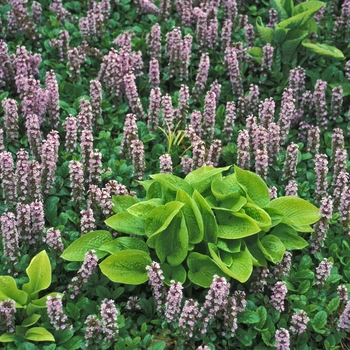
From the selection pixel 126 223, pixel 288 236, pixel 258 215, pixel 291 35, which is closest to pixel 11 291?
pixel 126 223

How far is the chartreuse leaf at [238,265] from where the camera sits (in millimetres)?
4574

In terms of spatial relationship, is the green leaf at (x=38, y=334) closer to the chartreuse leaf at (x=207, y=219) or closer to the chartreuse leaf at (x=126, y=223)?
the chartreuse leaf at (x=126, y=223)

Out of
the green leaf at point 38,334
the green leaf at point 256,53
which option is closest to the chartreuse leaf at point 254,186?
the green leaf at point 38,334

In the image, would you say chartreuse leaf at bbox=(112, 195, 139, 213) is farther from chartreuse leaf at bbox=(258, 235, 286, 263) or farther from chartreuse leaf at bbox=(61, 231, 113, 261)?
chartreuse leaf at bbox=(258, 235, 286, 263)

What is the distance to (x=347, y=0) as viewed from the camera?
24.7 feet

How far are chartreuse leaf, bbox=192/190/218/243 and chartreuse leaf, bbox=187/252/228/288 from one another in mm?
181

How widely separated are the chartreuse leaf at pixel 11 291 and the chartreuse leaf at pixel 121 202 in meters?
0.99

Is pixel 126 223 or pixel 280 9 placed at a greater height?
pixel 280 9

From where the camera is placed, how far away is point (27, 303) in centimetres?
462

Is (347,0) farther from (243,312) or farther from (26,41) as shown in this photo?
(243,312)

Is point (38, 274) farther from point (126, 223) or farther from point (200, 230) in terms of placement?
point (200, 230)

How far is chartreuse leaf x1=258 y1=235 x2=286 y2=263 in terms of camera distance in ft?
15.8

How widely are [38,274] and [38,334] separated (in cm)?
46

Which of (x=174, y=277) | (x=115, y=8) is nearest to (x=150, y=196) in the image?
(x=174, y=277)
